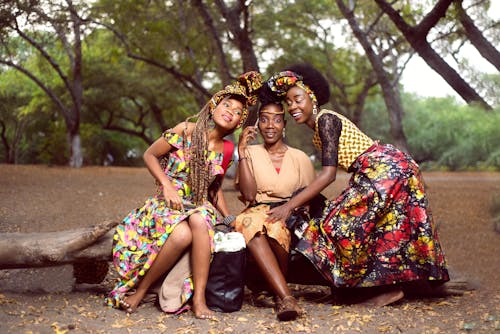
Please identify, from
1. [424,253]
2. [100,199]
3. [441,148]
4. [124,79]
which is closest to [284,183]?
[424,253]

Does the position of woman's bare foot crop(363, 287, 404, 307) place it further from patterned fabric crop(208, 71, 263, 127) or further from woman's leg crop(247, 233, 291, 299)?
patterned fabric crop(208, 71, 263, 127)

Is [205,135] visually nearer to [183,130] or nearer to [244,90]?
[183,130]

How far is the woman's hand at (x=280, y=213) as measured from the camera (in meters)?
4.22

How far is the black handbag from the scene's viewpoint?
14.0 feet

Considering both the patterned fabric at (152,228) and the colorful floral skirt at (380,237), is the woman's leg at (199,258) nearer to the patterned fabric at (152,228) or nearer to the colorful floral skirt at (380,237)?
the patterned fabric at (152,228)

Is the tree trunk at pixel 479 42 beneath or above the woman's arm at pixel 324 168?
above

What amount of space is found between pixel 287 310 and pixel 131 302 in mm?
1115

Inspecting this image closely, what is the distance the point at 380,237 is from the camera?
14.0 feet

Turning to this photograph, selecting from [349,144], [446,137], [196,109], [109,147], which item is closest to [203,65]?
[196,109]

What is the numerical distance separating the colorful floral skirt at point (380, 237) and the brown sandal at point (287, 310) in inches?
13.6

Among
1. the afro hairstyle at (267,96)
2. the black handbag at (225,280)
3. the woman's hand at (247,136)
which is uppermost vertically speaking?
the afro hairstyle at (267,96)

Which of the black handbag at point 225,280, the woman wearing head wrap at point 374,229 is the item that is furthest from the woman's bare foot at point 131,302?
the woman wearing head wrap at point 374,229

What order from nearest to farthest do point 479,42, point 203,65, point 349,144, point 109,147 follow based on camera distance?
point 349,144 < point 479,42 < point 203,65 < point 109,147

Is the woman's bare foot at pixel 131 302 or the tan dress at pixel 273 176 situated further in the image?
the tan dress at pixel 273 176
